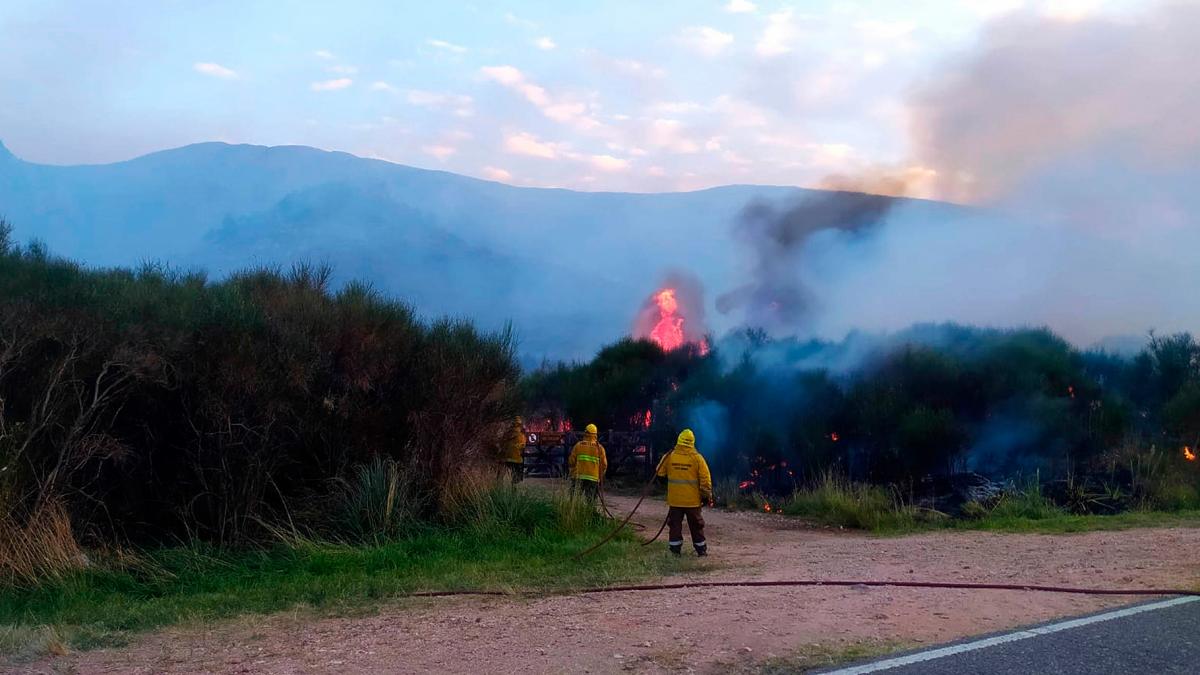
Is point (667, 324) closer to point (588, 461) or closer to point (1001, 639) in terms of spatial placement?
point (588, 461)

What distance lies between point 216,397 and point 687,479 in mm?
5680

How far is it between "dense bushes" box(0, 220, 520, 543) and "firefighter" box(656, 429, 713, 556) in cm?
346

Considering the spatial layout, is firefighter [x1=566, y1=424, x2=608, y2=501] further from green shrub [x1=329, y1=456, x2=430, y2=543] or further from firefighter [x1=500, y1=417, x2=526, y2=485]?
green shrub [x1=329, y1=456, x2=430, y2=543]

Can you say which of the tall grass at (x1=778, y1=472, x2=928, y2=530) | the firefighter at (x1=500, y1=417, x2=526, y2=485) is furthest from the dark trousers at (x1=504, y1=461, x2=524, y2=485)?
the tall grass at (x1=778, y1=472, x2=928, y2=530)

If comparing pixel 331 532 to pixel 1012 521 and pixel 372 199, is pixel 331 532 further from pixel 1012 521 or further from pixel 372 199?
pixel 372 199

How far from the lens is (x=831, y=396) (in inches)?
874

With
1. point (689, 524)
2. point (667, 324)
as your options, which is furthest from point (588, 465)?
point (667, 324)

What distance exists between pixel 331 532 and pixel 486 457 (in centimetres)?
301

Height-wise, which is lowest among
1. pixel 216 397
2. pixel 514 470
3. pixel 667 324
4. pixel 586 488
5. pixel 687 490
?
pixel 586 488

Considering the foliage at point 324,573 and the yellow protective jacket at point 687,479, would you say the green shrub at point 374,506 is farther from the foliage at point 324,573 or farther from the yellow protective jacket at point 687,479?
the yellow protective jacket at point 687,479

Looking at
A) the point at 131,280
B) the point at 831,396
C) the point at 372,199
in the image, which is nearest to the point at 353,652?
the point at 131,280

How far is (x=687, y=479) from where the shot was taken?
11.6m

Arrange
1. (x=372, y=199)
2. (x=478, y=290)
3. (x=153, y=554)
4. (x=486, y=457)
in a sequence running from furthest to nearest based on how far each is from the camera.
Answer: (x=372, y=199), (x=478, y=290), (x=486, y=457), (x=153, y=554)

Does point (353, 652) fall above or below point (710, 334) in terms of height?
below
